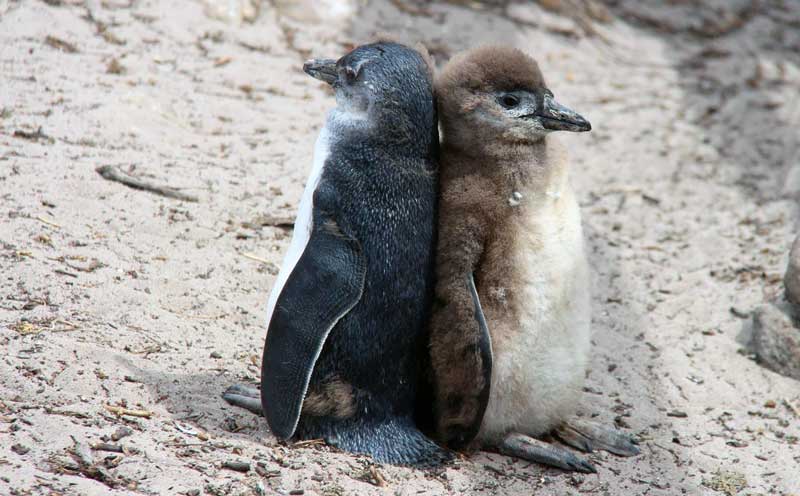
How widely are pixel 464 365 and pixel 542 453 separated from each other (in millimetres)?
431

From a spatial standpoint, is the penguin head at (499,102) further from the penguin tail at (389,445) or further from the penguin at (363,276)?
the penguin tail at (389,445)

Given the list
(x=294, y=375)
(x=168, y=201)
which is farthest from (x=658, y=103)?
(x=294, y=375)

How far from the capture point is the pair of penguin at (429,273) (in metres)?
3.10

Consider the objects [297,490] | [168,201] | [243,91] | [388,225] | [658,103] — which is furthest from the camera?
[658,103]

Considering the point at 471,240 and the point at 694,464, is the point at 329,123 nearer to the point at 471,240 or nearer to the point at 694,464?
the point at 471,240

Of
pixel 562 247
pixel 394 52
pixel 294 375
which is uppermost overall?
pixel 394 52

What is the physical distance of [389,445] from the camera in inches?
127

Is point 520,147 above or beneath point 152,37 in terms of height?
above

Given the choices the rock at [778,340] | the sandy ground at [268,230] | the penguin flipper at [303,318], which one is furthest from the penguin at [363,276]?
the rock at [778,340]

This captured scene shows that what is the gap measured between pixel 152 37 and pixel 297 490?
4194mm

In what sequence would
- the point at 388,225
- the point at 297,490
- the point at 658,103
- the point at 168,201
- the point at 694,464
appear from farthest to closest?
the point at 658,103, the point at 168,201, the point at 694,464, the point at 388,225, the point at 297,490

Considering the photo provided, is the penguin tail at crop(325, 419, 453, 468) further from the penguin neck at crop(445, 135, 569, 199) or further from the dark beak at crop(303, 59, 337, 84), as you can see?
the dark beak at crop(303, 59, 337, 84)

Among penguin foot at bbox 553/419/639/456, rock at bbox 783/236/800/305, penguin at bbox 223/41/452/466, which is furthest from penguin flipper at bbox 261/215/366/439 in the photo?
rock at bbox 783/236/800/305

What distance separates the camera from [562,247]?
3.33m
